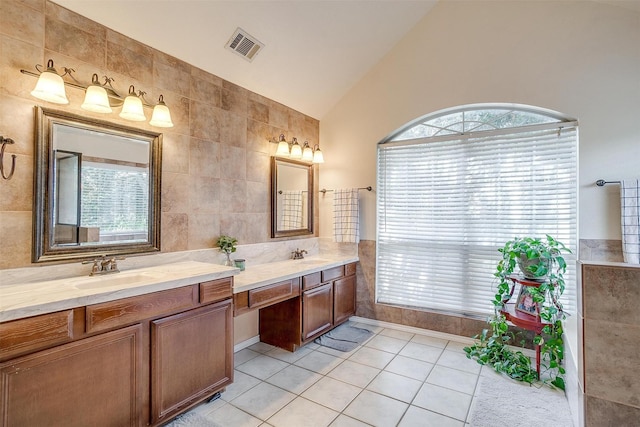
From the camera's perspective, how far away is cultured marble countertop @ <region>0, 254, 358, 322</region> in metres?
1.40

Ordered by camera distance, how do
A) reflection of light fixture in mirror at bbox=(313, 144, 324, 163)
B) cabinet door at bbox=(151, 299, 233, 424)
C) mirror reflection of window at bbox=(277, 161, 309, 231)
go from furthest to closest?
reflection of light fixture in mirror at bbox=(313, 144, 324, 163)
mirror reflection of window at bbox=(277, 161, 309, 231)
cabinet door at bbox=(151, 299, 233, 424)

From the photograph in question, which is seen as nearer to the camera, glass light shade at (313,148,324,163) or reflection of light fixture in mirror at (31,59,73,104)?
reflection of light fixture in mirror at (31,59,73,104)

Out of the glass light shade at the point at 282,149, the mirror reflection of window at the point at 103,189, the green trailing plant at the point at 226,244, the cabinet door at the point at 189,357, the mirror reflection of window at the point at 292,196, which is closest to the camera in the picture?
the cabinet door at the point at 189,357

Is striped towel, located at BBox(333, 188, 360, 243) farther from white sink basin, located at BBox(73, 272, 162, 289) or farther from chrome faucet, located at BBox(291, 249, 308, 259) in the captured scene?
white sink basin, located at BBox(73, 272, 162, 289)

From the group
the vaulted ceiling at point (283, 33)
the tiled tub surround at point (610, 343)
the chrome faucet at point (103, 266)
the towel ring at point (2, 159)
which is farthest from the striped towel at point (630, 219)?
the towel ring at point (2, 159)

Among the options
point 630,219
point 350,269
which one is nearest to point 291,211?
point 350,269

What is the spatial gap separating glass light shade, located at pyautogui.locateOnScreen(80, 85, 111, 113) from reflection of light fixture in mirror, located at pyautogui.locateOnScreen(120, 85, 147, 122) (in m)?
0.12

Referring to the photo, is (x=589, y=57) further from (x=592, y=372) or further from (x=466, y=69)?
(x=592, y=372)

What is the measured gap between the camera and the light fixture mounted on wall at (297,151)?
339 cm

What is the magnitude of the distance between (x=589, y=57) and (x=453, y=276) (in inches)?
92.5

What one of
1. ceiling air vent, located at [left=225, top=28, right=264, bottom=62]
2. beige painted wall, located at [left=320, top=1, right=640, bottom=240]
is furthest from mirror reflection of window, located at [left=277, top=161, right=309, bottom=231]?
ceiling air vent, located at [left=225, top=28, right=264, bottom=62]

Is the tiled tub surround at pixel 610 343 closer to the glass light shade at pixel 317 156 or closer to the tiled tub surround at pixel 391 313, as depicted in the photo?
the tiled tub surround at pixel 391 313

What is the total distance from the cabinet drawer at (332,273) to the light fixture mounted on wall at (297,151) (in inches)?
54.1

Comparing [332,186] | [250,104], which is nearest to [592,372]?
[332,186]
